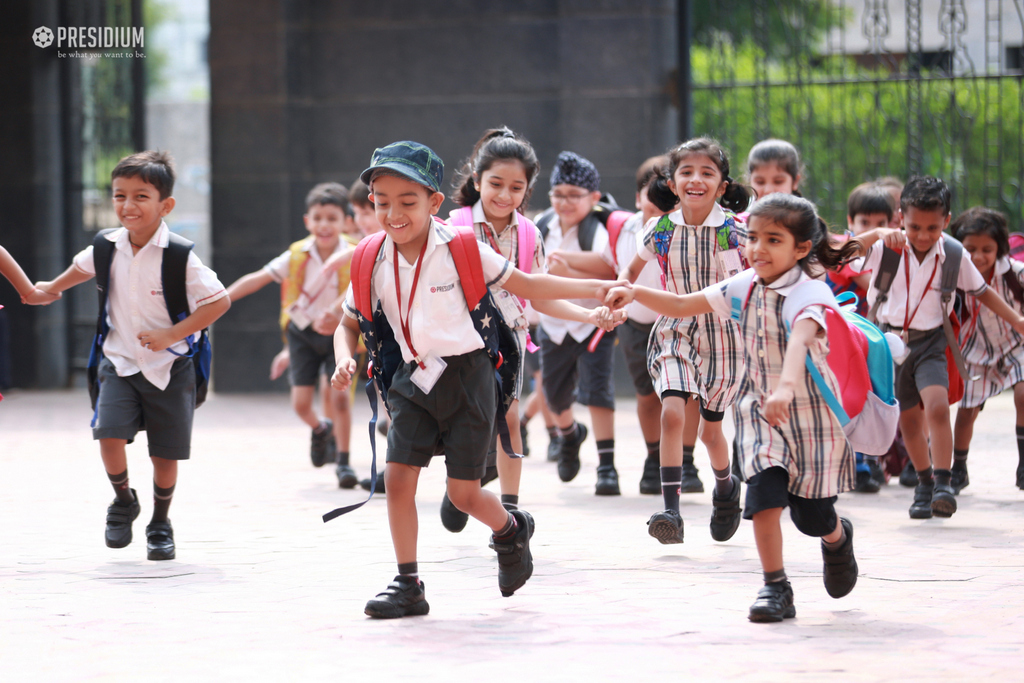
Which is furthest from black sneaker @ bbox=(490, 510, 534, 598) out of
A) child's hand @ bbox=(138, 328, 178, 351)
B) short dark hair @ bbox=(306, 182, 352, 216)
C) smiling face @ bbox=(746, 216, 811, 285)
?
short dark hair @ bbox=(306, 182, 352, 216)

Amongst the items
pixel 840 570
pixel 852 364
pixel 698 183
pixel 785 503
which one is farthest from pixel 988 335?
pixel 785 503

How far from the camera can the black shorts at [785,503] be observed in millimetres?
3977

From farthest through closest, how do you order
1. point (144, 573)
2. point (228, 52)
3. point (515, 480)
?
point (228, 52), point (515, 480), point (144, 573)

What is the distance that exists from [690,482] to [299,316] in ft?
8.46

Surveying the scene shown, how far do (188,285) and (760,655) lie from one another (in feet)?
9.36

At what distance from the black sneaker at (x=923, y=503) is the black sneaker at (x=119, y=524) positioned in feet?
11.8

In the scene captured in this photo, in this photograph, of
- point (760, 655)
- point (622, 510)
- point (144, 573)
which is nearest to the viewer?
point (760, 655)

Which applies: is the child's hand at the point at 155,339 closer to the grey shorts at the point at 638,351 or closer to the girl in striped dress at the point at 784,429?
the girl in striped dress at the point at 784,429

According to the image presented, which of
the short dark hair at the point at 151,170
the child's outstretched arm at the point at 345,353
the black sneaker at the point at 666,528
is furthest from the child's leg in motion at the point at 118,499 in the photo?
the black sneaker at the point at 666,528

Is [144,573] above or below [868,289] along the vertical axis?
below

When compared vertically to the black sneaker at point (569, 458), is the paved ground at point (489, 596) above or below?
below

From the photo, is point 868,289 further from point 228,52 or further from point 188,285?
point 228,52

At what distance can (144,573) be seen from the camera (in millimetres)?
4859

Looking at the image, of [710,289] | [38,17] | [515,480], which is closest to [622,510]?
[515,480]
